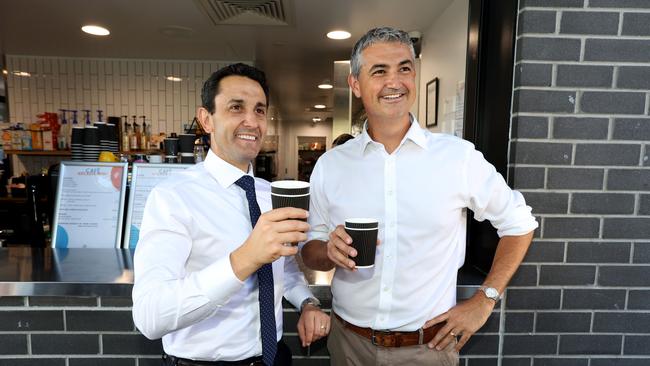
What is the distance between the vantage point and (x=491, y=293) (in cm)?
120

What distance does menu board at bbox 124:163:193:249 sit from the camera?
1.95 meters

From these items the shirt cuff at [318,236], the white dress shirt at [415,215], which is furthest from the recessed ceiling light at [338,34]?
the shirt cuff at [318,236]

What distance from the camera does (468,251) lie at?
185 centimetres

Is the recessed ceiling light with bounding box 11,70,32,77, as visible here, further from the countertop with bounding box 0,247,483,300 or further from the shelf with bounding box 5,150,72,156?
the countertop with bounding box 0,247,483,300

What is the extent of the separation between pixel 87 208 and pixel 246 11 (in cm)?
218

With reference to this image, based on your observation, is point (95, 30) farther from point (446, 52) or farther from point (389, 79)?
point (389, 79)

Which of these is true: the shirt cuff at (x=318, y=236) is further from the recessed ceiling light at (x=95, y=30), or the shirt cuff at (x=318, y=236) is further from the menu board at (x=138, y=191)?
the recessed ceiling light at (x=95, y=30)

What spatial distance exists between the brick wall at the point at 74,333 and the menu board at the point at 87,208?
0.40 meters

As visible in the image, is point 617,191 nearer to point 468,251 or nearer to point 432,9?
point 468,251

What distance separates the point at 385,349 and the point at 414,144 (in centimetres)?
67

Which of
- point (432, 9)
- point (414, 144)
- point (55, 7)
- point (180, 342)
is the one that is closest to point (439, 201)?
point (414, 144)

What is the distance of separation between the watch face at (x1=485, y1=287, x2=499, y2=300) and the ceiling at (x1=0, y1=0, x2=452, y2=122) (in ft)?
8.41

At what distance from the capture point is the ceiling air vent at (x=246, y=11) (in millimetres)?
3096

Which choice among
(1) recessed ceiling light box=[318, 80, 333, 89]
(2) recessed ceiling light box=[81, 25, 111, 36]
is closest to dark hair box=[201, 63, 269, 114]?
(2) recessed ceiling light box=[81, 25, 111, 36]
